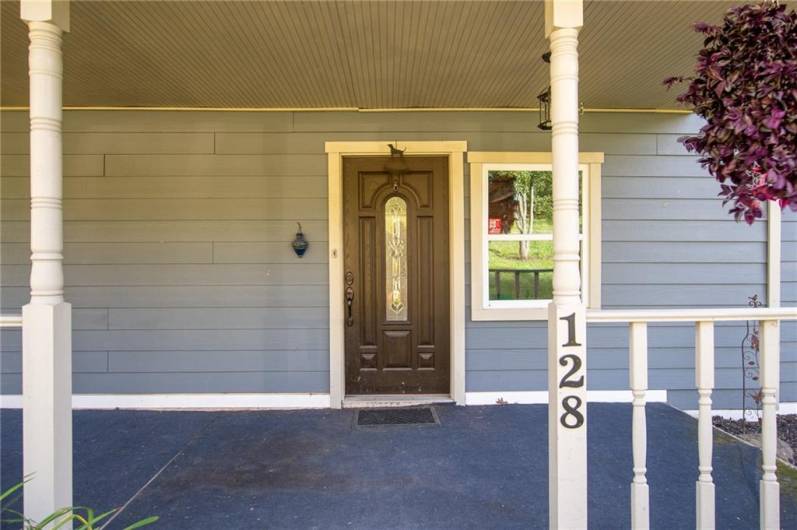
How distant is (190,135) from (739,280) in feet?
14.5

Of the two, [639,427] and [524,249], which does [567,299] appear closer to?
[639,427]

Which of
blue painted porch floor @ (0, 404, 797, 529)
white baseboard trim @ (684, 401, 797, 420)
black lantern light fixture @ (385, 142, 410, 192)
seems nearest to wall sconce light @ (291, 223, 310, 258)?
black lantern light fixture @ (385, 142, 410, 192)

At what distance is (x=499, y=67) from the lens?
2832 millimetres

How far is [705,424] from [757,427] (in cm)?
235

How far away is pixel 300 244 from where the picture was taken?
136 inches

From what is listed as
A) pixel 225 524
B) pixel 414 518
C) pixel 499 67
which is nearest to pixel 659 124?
pixel 499 67

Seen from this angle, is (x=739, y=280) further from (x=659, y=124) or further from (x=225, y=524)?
(x=225, y=524)

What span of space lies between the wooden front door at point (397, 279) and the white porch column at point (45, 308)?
200cm

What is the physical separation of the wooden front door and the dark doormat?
0.22 meters

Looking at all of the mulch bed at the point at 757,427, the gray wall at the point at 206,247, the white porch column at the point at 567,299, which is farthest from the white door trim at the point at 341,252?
the mulch bed at the point at 757,427

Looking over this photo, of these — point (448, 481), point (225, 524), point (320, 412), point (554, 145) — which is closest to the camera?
point (554, 145)

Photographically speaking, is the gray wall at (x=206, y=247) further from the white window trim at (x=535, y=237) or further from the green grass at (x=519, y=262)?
the green grass at (x=519, y=262)

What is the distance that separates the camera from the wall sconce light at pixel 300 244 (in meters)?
3.45

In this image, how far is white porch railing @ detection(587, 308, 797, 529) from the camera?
1717 mm
